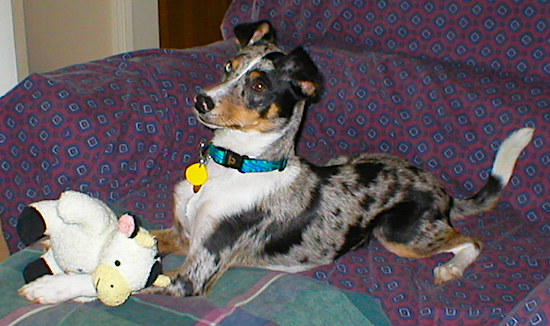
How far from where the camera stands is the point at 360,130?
3141 mm

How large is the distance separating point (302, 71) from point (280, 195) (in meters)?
0.46

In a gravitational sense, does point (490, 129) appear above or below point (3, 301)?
above

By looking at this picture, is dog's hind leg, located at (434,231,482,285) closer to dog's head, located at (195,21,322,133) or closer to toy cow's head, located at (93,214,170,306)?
dog's head, located at (195,21,322,133)

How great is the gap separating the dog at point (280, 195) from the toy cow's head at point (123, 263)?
23 cm

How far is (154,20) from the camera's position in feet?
19.1

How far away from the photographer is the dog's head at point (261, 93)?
216 centimetres

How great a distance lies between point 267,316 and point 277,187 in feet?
1.78

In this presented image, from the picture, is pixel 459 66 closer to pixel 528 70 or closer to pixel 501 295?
pixel 528 70

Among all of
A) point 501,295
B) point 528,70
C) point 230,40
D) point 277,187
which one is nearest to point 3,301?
point 277,187

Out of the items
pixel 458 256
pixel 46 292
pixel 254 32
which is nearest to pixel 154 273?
pixel 46 292

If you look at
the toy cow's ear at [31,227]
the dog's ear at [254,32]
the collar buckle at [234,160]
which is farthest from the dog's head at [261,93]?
the toy cow's ear at [31,227]

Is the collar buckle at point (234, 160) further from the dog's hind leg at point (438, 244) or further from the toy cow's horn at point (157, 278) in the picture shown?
the dog's hind leg at point (438, 244)

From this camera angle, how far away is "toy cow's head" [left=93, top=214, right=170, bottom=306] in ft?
5.99

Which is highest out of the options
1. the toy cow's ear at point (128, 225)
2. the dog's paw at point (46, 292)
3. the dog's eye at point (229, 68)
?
the dog's eye at point (229, 68)
